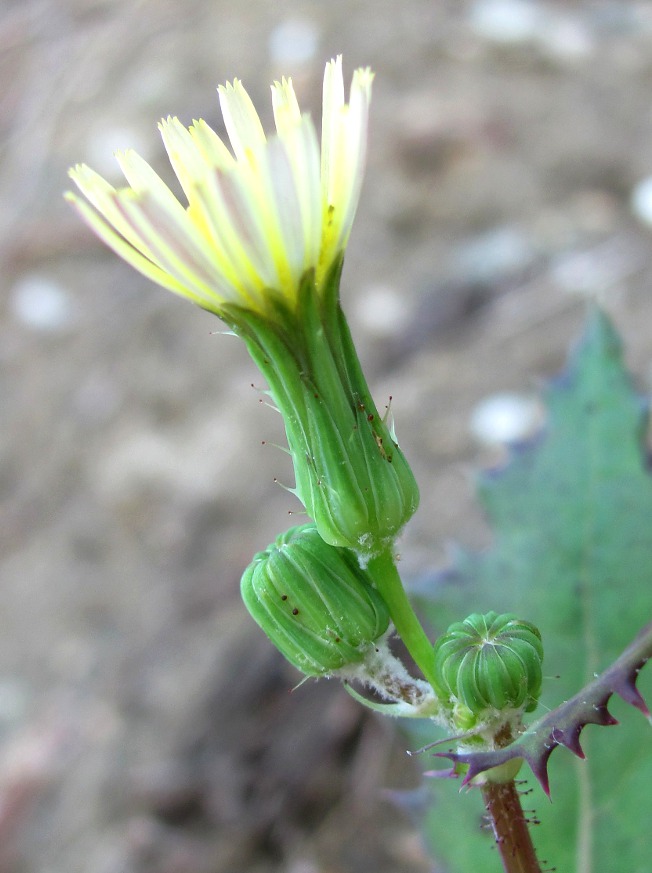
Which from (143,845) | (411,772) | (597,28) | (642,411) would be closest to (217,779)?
(143,845)

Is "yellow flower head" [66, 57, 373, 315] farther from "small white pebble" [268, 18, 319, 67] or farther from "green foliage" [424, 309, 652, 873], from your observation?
"small white pebble" [268, 18, 319, 67]

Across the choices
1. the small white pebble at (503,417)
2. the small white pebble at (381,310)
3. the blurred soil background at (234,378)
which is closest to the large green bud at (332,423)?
the blurred soil background at (234,378)

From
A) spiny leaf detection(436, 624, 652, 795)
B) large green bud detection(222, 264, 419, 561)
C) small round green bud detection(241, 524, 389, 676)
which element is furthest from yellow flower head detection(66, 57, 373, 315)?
spiny leaf detection(436, 624, 652, 795)

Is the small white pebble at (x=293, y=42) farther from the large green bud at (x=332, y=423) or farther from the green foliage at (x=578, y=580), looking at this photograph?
the large green bud at (x=332, y=423)

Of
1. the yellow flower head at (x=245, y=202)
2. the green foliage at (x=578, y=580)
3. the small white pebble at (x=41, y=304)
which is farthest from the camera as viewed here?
the small white pebble at (x=41, y=304)

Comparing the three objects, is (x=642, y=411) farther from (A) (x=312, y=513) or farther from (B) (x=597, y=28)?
(B) (x=597, y=28)

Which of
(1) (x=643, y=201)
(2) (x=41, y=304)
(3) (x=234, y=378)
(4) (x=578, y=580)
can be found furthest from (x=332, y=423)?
(2) (x=41, y=304)
